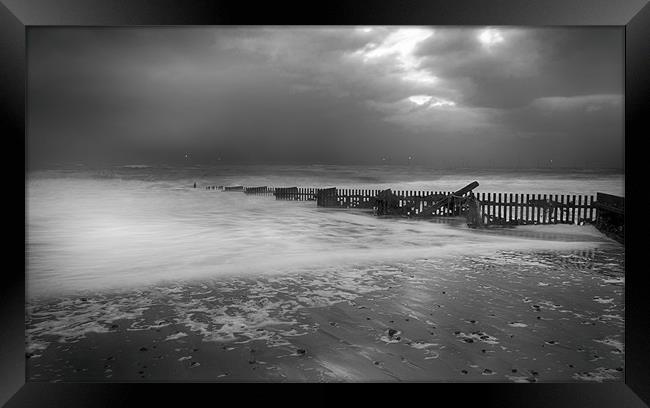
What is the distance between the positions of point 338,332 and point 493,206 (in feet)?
23.4

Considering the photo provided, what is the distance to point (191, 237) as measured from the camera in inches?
319

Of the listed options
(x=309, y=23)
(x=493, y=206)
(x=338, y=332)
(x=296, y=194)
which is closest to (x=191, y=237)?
(x=338, y=332)

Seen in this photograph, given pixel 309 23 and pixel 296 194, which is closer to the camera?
pixel 309 23

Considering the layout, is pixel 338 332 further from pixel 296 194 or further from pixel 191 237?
pixel 296 194

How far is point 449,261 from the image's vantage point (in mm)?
5238

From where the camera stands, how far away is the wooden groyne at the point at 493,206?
7.21m

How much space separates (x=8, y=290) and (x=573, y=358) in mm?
3776

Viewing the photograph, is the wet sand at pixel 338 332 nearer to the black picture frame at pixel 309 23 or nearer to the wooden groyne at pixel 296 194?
the black picture frame at pixel 309 23

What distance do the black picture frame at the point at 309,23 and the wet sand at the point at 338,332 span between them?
0.49 feet

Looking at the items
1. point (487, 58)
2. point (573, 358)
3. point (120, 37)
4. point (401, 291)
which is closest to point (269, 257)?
point (401, 291)

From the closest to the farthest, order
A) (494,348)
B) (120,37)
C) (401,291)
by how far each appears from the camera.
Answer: (494,348) → (401,291) → (120,37)

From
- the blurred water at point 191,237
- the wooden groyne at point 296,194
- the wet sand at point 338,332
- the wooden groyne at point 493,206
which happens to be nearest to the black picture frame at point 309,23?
the wet sand at point 338,332

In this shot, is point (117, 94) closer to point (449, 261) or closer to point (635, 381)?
point (449, 261)

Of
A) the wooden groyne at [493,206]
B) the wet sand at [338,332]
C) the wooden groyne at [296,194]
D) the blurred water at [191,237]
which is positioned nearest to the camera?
the wet sand at [338,332]
